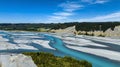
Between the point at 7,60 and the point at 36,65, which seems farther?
the point at 7,60

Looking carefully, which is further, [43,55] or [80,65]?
[43,55]

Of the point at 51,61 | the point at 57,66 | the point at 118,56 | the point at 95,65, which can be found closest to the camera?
the point at 57,66

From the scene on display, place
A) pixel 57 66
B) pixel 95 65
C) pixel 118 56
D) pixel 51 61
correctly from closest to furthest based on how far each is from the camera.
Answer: pixel 57 66 < pixel 51 61 < pixel 95 65 < pixel 118 56

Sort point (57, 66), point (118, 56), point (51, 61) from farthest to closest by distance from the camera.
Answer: point (118, 56), point (51, 61), point (57, 66)

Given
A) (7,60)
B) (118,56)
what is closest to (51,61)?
(7,60)

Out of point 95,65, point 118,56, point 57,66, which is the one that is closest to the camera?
point 57,66

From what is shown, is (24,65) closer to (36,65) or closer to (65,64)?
(36,65)

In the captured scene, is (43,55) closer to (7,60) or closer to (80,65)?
(7,60)

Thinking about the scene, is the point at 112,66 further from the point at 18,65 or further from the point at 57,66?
the point at 18,65

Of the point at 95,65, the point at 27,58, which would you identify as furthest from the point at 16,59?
the point at 95,65
